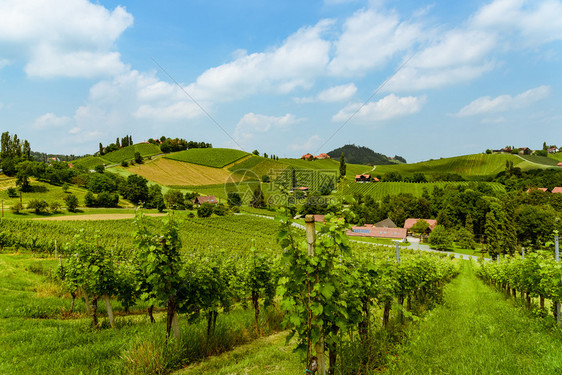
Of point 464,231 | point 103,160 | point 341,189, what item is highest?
point 103,160

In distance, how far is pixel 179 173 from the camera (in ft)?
331

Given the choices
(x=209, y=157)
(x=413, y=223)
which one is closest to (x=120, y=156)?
(x=209, y=157)

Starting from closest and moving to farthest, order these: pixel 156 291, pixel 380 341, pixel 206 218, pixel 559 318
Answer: pixel 380 341 < pixel 156 291 < pixel 559 318 < pixel 206 218

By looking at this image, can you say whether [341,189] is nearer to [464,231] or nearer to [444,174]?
[464,231]

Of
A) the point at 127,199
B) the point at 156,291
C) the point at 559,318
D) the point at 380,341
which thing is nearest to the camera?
the point at 380,341

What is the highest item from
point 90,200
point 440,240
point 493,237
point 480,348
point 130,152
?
point 130,152

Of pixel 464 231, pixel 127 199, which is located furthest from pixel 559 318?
pixel 127 199

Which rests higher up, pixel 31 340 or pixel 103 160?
pixel 103 160

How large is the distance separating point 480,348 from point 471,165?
6363 inches

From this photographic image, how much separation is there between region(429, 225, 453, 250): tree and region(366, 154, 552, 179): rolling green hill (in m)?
72.4

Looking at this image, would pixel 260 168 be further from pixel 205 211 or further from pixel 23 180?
pixel 23 180

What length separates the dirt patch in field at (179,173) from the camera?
93500mm

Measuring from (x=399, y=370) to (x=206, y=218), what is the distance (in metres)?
56.7

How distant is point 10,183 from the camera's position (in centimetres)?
7019
